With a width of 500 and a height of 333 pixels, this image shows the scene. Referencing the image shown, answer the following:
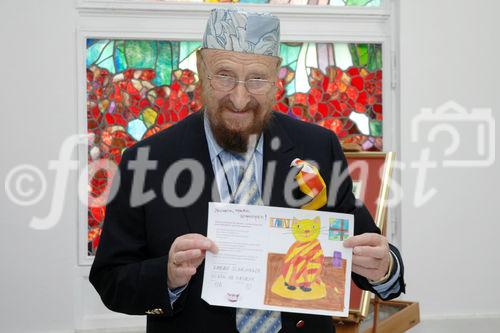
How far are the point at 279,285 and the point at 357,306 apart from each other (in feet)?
3.53

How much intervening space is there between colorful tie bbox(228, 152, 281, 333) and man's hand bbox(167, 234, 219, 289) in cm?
20

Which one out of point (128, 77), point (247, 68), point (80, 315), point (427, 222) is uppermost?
point (128, 77)

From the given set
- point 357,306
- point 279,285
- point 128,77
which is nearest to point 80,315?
point 128,77

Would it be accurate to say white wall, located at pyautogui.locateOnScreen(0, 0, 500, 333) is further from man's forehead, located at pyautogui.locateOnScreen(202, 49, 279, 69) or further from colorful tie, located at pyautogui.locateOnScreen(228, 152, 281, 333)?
colorful tie, located at pyautogui.locateOnScreen(228, 152, 281, 333)

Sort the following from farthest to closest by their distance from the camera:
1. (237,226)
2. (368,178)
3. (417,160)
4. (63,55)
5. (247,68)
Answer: (417,160), (63,55), (368,178), (247,68), (237,226)

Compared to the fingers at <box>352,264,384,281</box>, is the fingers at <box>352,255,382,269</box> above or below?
above

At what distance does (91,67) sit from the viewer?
11.6 ft

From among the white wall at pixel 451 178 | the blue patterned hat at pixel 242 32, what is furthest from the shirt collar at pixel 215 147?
the white wall at pixel 451 178

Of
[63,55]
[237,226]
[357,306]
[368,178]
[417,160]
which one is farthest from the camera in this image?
[417,160]

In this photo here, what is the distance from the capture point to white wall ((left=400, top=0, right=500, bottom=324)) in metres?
3.62

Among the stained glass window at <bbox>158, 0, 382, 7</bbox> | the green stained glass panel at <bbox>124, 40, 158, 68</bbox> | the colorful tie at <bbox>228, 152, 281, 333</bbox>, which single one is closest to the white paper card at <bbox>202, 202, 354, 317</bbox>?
the colorful tie at <bbox>228, 152, 281, 333</bbox>

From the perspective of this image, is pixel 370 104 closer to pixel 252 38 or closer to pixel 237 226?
pixel 252 38

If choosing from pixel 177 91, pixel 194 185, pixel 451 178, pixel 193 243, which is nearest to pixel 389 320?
pixel 451 178

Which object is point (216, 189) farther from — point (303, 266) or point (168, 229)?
point (303, 266)
